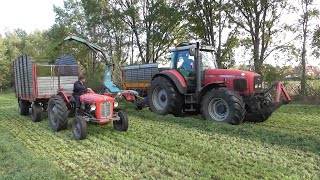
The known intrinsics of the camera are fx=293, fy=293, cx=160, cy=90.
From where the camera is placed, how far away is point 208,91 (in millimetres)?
8141

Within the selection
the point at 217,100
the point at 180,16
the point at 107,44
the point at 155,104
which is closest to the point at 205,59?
the point at 217,100

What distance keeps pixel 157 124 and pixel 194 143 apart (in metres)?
2.33

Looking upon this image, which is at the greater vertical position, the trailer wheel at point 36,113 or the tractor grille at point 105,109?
the tractor grille at point 105,109

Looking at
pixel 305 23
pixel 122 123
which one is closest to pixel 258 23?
pixel 305 23

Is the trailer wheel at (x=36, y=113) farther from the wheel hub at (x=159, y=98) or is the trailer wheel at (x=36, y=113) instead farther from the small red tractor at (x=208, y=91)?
the wheel hub at (x=159, y=98)

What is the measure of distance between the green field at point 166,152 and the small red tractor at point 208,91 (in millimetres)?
512

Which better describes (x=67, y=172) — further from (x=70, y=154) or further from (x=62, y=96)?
(x=62, y=96)

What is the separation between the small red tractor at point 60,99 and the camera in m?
6.78

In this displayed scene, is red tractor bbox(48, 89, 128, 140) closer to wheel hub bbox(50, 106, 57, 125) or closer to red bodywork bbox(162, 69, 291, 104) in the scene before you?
wheel hub bbox(50, 106, 57, 125)

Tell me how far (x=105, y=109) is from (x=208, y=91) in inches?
116

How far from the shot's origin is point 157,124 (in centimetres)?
797

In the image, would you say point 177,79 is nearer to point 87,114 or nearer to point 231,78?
point 231,78

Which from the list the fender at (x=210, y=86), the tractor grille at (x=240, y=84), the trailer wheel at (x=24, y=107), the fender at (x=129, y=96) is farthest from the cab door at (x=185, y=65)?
the trailer wheel at (x=24, y=107)

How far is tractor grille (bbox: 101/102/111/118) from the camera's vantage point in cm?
680
